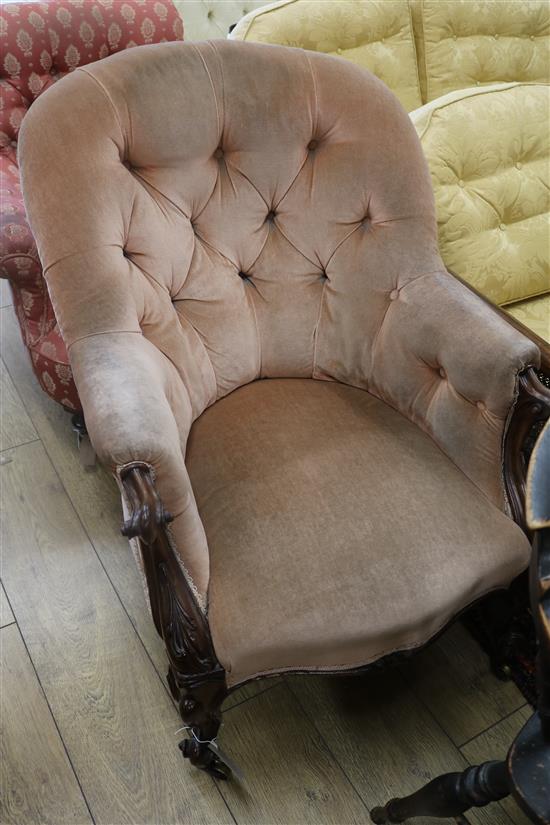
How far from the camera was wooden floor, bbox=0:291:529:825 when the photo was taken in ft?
3.80

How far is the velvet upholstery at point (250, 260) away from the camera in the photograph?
1052 millimetres

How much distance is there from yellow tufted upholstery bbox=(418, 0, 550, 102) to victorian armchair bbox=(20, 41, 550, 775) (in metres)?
0.67

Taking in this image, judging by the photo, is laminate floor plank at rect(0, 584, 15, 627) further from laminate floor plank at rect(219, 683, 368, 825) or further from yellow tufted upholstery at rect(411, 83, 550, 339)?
yellow tufted upholstery at rect(411, 83, 550, 339)

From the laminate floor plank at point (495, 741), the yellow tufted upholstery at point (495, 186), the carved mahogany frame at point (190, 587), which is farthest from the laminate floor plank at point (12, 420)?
the laminate floor plank at point (495, 741)

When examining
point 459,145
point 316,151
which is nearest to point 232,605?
point 316,151

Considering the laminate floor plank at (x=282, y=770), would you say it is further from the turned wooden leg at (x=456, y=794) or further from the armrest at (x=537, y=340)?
the armrest at (x=537, y=340)

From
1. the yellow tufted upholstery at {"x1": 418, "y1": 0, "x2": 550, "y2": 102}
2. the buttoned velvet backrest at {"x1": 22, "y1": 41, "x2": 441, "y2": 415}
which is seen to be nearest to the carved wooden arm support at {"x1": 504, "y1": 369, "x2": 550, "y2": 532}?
the buttoned velvet backrest at {"x1": 22, "y1": 41, "x2": 441, "y2": 415}

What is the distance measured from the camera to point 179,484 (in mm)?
939

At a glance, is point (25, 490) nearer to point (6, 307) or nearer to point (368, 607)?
point (6, 307)

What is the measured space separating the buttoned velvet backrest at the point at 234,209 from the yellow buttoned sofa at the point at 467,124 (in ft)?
0.62

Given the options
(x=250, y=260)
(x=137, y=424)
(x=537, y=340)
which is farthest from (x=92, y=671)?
(x=537, y=340)

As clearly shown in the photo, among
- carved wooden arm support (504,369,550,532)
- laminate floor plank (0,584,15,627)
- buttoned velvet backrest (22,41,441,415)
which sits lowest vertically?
laminate floor plank (0,584,15,627)

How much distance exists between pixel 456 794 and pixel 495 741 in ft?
1.00

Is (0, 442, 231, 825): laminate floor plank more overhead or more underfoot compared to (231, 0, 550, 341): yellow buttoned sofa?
more underfoot
